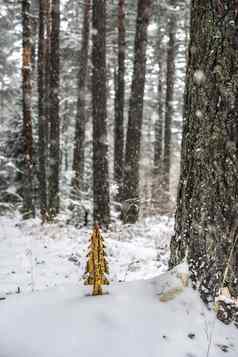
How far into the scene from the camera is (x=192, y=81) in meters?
3.55

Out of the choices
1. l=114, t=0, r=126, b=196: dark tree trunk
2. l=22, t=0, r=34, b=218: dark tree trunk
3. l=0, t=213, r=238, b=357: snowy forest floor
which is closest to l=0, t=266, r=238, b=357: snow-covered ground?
l=0, t=213, r=238, b=357: snowy forest floor

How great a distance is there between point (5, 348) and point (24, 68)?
1173 centimetres

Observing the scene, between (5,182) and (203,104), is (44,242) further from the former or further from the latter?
(5,182)

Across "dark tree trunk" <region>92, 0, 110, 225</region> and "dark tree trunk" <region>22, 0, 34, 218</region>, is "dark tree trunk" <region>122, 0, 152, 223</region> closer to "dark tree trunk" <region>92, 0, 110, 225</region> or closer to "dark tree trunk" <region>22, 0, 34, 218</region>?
"dark tree trunk" <region>92, 0, 110, 225</region>

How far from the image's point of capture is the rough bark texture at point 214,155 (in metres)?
3.31

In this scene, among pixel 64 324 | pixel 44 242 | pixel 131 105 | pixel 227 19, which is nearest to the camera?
pixel 64 324

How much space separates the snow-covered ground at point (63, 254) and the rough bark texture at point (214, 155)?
74.2 inches

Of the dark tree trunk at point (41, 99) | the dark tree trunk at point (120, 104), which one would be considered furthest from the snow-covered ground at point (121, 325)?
the dark tree trunk at point (120, 104)

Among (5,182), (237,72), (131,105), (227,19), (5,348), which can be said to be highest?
(227,19)

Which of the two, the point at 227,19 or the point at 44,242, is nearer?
the point at 227,19

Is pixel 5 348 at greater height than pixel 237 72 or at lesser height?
lesser

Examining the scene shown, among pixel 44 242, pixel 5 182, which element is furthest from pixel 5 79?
pixel 44 242

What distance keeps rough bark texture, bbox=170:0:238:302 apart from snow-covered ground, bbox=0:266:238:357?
0.72ft

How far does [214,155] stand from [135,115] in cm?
1009
